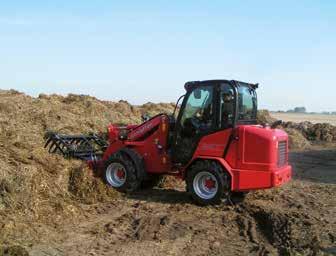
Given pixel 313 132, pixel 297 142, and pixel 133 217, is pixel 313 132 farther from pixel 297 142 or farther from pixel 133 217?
pixel 133 217

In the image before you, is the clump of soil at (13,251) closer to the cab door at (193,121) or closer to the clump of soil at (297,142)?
the cab door at (193,121)

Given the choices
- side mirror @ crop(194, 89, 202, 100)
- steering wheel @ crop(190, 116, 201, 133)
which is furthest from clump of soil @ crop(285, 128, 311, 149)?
side mirror @ crop(194, 89, 202, 100)

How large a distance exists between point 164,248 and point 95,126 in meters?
10.3

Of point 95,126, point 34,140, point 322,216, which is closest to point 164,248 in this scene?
point 322,216

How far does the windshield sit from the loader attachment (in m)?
3.62

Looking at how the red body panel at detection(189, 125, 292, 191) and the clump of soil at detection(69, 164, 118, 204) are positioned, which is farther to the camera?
the clump of soil at detection(69, 164, 118, 204)

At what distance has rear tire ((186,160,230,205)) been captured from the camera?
34.9 feet

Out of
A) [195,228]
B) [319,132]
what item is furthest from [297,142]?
[195,228]

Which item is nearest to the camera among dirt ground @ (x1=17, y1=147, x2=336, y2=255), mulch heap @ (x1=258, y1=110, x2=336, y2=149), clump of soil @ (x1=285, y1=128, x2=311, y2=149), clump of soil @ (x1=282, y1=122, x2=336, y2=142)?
dirt ground @ (x1=17, y1=147, x2=336, y2=255)

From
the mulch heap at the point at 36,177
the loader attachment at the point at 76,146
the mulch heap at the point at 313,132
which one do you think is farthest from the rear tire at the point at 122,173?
the mulch heap at the point at 313,132

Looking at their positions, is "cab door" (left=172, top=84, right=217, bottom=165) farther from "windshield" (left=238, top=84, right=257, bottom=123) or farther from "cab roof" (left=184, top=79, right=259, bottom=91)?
"windshield" (left=238, top=84, right=257, bottom=123)

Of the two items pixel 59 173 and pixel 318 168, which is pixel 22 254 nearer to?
pixel 59 173

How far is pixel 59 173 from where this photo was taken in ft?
36.4

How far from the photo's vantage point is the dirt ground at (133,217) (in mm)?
8031
